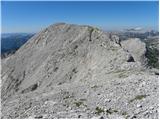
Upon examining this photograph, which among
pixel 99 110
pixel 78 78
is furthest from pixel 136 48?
pixel 99 110

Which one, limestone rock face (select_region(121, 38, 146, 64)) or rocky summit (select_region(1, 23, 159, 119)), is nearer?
rocky summit (select_region(1, 23, 159, 119))

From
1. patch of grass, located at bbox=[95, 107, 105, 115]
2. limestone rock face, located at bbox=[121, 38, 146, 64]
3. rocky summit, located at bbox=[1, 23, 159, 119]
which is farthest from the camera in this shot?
limestone rock face, located at bbox=[121, 38, 146, 64]

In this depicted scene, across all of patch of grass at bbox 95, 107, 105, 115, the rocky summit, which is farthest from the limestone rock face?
patch of grass at bbox 95, 107, 105, 115

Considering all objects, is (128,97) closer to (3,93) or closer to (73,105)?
(73,105)

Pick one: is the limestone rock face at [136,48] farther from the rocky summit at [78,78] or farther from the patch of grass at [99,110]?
the patch of grass at [99,110]

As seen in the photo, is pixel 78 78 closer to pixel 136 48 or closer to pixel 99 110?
pixel 99 110

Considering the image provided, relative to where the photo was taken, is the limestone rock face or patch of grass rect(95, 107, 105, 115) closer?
patch of grass rect(95, 107, 105, 115)

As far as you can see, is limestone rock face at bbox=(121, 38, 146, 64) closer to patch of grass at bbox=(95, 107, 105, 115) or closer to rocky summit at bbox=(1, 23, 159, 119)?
rocky summit at bbox=(1, 23, 159, 119)

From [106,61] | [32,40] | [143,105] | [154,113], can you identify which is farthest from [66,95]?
[32,40]

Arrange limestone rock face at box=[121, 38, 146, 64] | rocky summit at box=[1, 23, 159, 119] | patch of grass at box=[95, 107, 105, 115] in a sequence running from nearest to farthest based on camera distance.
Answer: patch of grass at box=[95, 107, 105, 115] → rocky summit at box=[1, 23, 159, 119] → limestone rock face at box=[121, 38, 146, 64]
